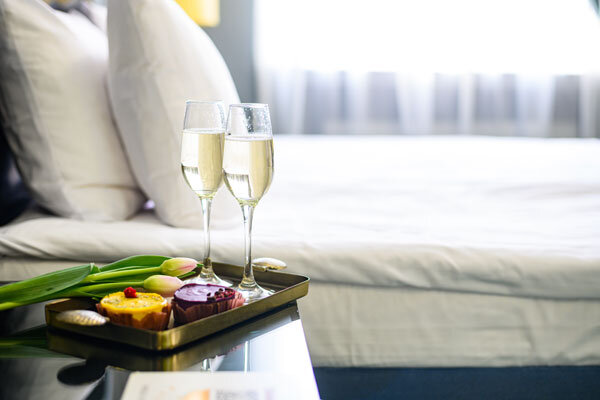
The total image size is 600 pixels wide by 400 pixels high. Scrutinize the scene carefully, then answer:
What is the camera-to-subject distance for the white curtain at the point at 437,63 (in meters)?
4.08

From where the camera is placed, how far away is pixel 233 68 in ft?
14.0

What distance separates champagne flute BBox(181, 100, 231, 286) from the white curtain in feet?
11.1

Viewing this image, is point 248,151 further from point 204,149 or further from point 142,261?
point 142,261

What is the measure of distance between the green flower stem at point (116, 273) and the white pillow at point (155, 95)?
0.53 meters

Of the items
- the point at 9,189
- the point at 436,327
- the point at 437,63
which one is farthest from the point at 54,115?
the point at 437,63

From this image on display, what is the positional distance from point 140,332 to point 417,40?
3773 mm

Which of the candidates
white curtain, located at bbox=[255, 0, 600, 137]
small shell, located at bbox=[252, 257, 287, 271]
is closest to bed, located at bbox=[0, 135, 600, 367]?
small shell, located at bbox=[252, 257, 287, 271]

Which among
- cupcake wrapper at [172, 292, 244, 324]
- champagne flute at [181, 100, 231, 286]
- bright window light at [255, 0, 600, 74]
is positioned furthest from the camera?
bright window light at [255, 0, 600, 74]

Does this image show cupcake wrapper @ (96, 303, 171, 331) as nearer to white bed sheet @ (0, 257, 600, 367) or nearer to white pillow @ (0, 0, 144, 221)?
white bed sheet @ (0, 257, 600, 367)

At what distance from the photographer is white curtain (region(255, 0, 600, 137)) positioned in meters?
4.08

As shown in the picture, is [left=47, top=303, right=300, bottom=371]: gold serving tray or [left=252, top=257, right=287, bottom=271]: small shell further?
[left=252, top=257, right=287, bottom=271]: small shell

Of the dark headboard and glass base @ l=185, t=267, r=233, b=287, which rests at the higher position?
the dark headboard

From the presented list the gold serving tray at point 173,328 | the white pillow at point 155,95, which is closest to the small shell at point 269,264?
the gold serving tray at point 173,328

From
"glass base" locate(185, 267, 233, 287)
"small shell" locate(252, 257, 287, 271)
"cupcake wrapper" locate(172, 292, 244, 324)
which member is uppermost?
"small shell" locate(252, 257, 287, 271)
